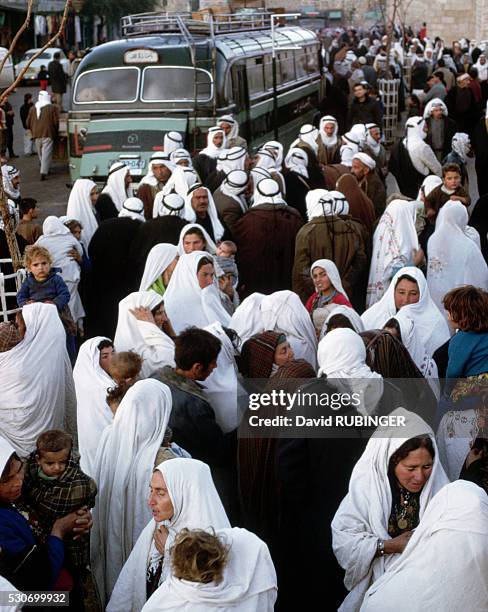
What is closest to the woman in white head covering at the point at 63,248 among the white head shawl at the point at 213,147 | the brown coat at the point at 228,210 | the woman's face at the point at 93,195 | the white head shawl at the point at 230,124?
the woman's face at the point at 93,195

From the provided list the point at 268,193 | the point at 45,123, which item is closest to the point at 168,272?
the point at 268,193

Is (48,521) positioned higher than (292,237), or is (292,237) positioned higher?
(48,521)

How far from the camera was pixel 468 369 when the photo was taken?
494 centimetres

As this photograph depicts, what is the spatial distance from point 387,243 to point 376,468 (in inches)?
153

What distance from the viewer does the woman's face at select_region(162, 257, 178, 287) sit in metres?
6.96

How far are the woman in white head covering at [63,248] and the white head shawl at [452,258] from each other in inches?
104

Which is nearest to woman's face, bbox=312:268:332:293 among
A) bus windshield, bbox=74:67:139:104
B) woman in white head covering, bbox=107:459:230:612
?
woman in white head covering, bbox=107:459:230:612

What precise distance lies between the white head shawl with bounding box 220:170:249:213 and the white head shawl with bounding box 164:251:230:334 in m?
2.41

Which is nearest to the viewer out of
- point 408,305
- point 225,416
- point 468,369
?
point 468,369

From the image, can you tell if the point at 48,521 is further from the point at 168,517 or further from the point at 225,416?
the point at 225,416

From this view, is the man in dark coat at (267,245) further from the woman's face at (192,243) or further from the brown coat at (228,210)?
the woman's face at (192,243)

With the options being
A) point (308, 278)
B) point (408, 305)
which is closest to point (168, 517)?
point (408, 305)

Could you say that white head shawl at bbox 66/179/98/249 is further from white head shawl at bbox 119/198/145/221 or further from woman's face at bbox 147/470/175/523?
woman's face at bbox 147/470/175/523

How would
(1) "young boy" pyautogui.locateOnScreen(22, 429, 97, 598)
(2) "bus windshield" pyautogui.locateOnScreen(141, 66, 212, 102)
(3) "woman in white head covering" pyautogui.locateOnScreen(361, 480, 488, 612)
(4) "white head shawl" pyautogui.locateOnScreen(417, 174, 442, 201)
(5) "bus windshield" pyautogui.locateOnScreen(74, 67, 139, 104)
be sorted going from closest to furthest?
(3) "woman in white head covering" pyautogui.locateOnScreen(361, 480, 488, 612), (1) "young boy" pyautogui.locateOnScreen(22, 429, 97, 598), (4) "white head shawl" pyautogui.locateOnScreen(417, 174, 442, 201), (2) "bus windshield" pyautogui.locateOnScreen(141, 66, 212, 102), (5) "bus windshield" pyautogui.locateOnScreen(74, 67, 139, 104)
